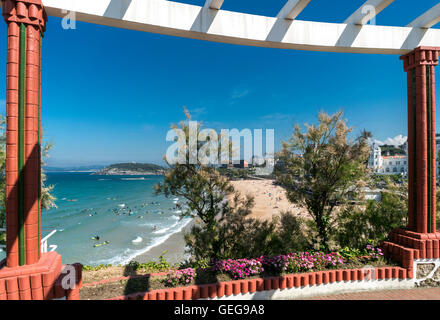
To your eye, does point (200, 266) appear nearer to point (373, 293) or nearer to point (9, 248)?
point (9, 248)

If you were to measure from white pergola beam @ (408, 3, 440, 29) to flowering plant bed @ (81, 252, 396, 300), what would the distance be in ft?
15.5

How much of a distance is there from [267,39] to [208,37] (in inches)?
42.8

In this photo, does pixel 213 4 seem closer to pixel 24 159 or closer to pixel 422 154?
pixel 24 159

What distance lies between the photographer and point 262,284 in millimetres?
3484

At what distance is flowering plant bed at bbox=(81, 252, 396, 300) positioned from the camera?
3.25 metres

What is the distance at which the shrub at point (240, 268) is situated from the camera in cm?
360

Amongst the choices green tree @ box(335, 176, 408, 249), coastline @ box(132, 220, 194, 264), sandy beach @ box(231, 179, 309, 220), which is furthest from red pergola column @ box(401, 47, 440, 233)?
coastline @ box(132, 220, 194, 264)

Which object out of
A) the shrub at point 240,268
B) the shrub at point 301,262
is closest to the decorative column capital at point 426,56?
the shrub at point 301,262

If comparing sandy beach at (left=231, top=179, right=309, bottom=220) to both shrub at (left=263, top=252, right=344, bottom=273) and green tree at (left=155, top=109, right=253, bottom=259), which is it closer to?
green tree at (left=155, top=109, right=253, bottom=259)

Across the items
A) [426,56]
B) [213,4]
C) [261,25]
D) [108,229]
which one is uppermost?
[213,4]

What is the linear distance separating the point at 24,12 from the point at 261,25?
3.49 meters

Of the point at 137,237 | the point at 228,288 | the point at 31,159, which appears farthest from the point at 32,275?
the point at 137,237

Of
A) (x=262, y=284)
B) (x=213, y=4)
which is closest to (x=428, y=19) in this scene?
(x=213, y=4)
